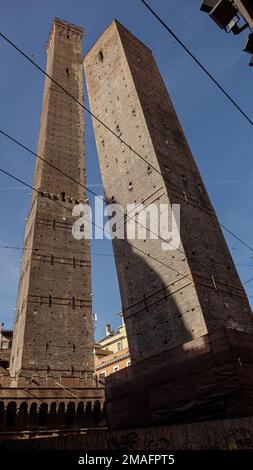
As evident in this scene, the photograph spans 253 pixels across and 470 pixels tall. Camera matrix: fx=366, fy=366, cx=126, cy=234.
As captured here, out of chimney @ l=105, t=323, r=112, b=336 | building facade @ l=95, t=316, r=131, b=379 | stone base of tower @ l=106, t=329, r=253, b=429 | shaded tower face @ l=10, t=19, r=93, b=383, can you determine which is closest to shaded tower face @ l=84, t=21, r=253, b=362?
stone base of tower @ l=106, t=329, r=253, b=429

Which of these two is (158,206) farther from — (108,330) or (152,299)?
(108,330)

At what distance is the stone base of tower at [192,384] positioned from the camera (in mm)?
9711

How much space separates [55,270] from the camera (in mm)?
22516

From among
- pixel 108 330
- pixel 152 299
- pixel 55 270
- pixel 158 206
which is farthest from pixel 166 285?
pixel 108 330

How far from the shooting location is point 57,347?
19.7 meters

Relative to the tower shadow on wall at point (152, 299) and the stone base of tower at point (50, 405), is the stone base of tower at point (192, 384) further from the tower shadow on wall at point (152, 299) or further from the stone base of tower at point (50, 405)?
the stone base of tower at point (50, 405)

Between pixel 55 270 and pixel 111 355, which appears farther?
pixel 111 355

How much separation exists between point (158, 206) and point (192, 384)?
7.29m

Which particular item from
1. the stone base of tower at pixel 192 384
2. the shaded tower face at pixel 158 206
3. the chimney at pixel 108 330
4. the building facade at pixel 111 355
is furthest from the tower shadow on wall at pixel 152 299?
the chimney at pixel 108 330

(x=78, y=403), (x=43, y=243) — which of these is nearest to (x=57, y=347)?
(x=78, y=403)

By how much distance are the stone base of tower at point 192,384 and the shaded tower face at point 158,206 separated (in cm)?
103

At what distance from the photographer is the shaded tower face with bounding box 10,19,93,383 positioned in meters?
19.3

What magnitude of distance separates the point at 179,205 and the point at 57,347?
1035 cm
